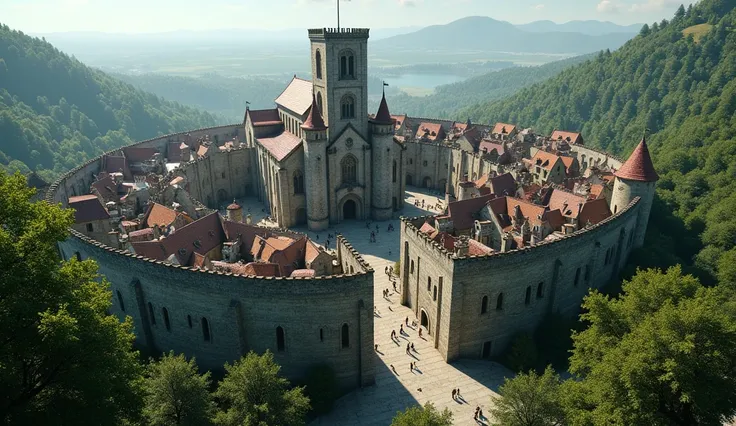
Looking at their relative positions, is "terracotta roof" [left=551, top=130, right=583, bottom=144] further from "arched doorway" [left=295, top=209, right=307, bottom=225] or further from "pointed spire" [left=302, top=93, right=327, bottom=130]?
"arched doorway" [left=295, top=209, right=307, bottom=225]

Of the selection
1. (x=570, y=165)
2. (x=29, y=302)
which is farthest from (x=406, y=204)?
(x=29, y=302)

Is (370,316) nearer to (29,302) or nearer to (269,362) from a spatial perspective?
(269,362)

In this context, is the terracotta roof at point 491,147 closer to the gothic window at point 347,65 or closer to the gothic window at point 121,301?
the gothic window at point 347,65

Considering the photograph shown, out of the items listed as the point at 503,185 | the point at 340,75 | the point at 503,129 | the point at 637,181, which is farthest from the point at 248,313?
the point at 503,129

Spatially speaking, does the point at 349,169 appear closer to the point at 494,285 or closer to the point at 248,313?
the point at 494,285

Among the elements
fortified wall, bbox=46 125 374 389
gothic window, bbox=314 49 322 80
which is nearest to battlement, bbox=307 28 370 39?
gothic window, bbox=314 49 322 80

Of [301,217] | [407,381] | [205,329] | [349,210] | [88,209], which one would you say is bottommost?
[407,381]

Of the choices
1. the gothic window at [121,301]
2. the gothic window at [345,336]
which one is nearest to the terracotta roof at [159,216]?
the gothic window at [121,301]
